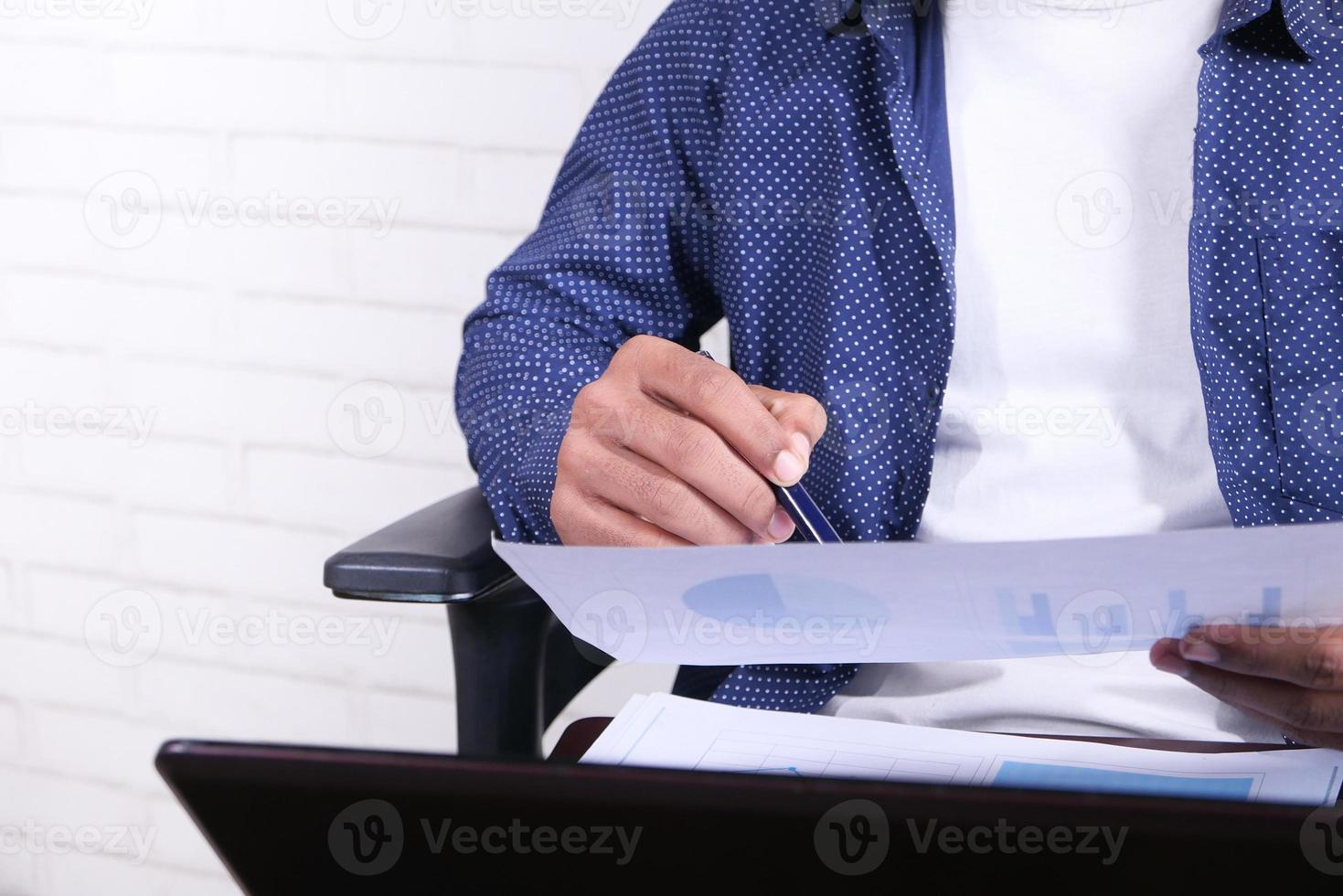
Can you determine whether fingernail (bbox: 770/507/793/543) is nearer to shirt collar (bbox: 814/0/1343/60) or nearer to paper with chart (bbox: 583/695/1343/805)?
paper with chart (bbox: 583/695/1343/805)

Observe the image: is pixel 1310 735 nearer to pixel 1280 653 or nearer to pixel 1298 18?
pixel 1280 653

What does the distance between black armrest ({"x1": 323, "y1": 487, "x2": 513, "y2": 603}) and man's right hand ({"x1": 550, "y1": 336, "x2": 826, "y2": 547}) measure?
0.21 ft

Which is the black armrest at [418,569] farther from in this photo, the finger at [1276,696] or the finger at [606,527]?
the finger at [1276,696]

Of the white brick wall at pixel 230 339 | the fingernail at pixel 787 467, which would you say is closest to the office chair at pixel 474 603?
the fingernail at pixel 787 467

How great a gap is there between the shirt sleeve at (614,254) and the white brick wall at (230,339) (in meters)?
0.24

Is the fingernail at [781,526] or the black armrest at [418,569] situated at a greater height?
the fingernail at [781,526]

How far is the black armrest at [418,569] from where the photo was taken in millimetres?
696

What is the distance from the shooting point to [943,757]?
50 cm

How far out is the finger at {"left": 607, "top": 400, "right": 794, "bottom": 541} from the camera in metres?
0.58

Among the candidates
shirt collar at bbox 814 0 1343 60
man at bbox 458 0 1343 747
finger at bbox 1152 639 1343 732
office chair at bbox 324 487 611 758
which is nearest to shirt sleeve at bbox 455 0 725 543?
man at bbox 458 0 1343 747

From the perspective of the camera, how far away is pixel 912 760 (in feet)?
1.62

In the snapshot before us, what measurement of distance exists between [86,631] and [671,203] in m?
1.02

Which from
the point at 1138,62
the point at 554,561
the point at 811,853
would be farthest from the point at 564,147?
the point at 811,853

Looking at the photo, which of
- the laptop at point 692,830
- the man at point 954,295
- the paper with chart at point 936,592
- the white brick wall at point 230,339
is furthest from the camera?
the white brick wall at point 230,339
